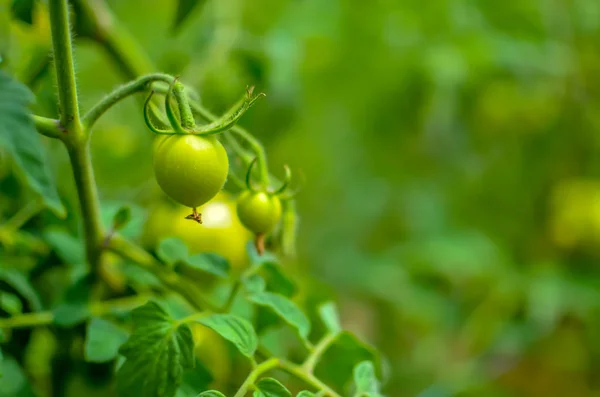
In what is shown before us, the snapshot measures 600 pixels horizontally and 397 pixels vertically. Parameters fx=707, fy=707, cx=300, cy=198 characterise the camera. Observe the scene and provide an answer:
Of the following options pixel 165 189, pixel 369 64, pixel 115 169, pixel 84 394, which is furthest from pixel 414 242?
pixel 165 189

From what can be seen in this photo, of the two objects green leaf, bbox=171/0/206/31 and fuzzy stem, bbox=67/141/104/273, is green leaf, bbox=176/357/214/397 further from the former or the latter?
green leaf, bbox=171/0/206/31

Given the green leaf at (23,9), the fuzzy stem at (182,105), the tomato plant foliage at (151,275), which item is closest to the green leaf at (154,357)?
the tomato plant foliage at (151,275)

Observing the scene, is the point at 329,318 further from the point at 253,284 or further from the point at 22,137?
the point at 22,137

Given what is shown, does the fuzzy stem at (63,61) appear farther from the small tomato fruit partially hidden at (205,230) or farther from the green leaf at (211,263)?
the small tomato fruit partially hidden at (205,230)

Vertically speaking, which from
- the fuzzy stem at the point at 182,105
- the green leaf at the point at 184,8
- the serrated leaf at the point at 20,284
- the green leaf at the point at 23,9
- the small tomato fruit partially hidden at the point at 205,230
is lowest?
the serrated leaf at the point at 20,284

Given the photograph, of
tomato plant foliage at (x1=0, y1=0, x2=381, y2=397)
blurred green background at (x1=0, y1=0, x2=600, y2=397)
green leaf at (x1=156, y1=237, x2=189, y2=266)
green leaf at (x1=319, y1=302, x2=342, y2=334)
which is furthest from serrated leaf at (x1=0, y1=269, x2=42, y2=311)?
blurred green background at (x1=0, y1=0, x2=600, y2=397)

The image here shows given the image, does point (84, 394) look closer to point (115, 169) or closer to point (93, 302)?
point (93, 302)

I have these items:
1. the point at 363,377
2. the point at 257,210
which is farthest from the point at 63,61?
the point at 363,377
